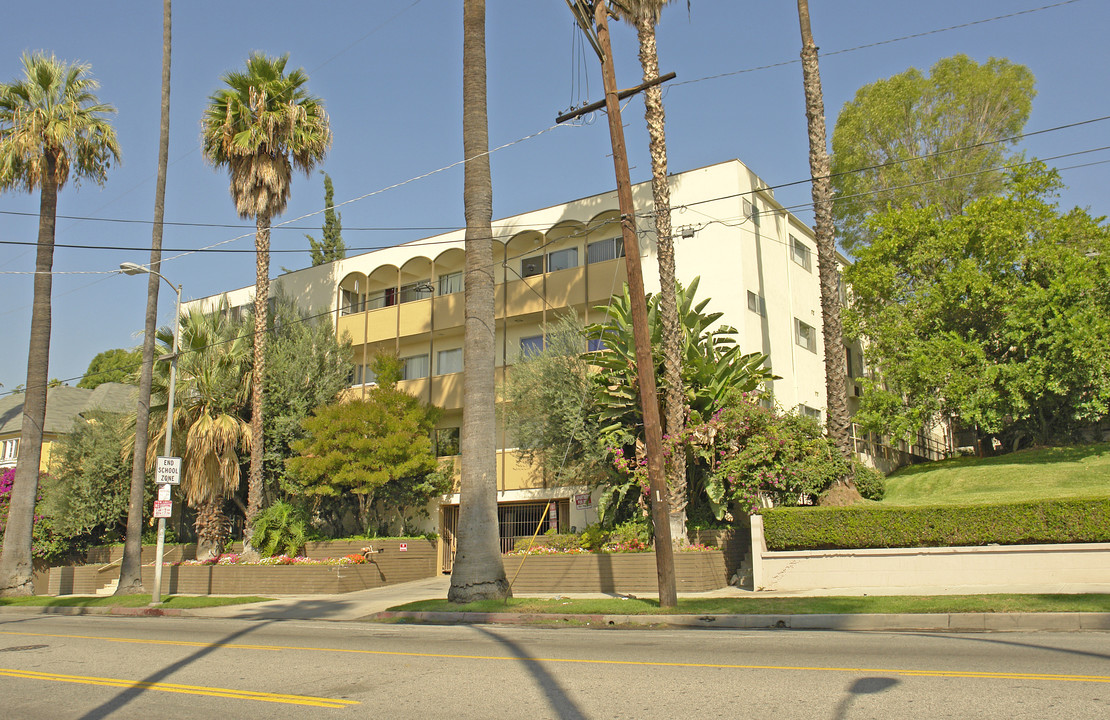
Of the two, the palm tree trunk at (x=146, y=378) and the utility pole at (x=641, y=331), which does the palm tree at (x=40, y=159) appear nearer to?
the palm tree trunk at (x=146, y=378)

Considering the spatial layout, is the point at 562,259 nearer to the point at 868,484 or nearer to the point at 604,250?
the point at 604,250

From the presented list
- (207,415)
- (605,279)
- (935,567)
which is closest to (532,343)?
(605,279)

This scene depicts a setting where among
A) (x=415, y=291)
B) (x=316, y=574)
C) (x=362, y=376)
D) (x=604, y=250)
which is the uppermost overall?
(x=415, y=291)

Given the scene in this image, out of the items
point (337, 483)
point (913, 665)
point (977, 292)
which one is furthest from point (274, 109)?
point (913, 665)

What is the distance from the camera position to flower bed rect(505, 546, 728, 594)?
18.0 meters

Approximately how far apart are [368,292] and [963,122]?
81.9ft

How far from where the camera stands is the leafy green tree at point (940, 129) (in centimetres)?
3288

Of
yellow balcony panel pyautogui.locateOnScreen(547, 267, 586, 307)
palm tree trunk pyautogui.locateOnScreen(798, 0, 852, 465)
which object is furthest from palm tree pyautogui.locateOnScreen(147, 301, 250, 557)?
palm tree trunk pyautogui.locateOnScreen(798, 0, 852, 465)

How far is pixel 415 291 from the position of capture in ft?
108

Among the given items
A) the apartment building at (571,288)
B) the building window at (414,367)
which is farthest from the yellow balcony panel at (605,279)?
the building window at (414,367)

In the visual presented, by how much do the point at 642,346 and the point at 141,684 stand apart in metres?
9.09

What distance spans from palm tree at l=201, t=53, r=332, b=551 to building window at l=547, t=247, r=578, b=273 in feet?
27.5

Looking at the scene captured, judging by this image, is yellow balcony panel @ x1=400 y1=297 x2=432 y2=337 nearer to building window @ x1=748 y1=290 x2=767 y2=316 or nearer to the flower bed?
the flower bed

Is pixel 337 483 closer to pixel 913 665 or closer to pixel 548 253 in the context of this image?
pixel 548 253
